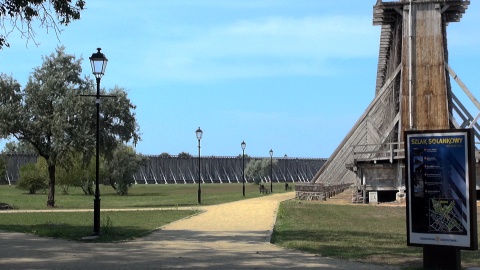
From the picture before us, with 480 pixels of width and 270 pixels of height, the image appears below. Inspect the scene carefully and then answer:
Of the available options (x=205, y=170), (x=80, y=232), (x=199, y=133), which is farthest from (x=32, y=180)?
(x=205, y=170)

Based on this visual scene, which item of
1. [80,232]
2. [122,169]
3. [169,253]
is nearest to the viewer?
[169,253]

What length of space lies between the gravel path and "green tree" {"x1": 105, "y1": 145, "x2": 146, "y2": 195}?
48.2 meters

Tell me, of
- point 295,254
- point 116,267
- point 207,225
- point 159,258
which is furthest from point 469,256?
point 207,225

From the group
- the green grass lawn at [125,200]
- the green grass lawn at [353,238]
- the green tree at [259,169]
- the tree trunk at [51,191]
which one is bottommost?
the green grass lawn at [125,200]

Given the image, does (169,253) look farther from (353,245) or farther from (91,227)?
(91,227)

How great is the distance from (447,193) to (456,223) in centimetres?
53

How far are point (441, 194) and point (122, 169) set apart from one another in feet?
190

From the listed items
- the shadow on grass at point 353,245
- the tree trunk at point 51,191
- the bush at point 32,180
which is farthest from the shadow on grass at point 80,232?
the bush at point 32,180

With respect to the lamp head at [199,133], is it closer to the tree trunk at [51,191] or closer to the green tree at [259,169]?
the tree trunk at [51,191]

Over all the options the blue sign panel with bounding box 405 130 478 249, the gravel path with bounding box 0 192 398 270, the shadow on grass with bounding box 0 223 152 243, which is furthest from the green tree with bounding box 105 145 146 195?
the blue sign panel with bounding box 405 130 478 249

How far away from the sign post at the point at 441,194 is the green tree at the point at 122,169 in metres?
56.2

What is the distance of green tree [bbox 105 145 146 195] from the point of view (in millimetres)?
65938

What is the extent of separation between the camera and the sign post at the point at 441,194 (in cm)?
1036

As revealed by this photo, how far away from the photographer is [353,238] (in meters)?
16.7
